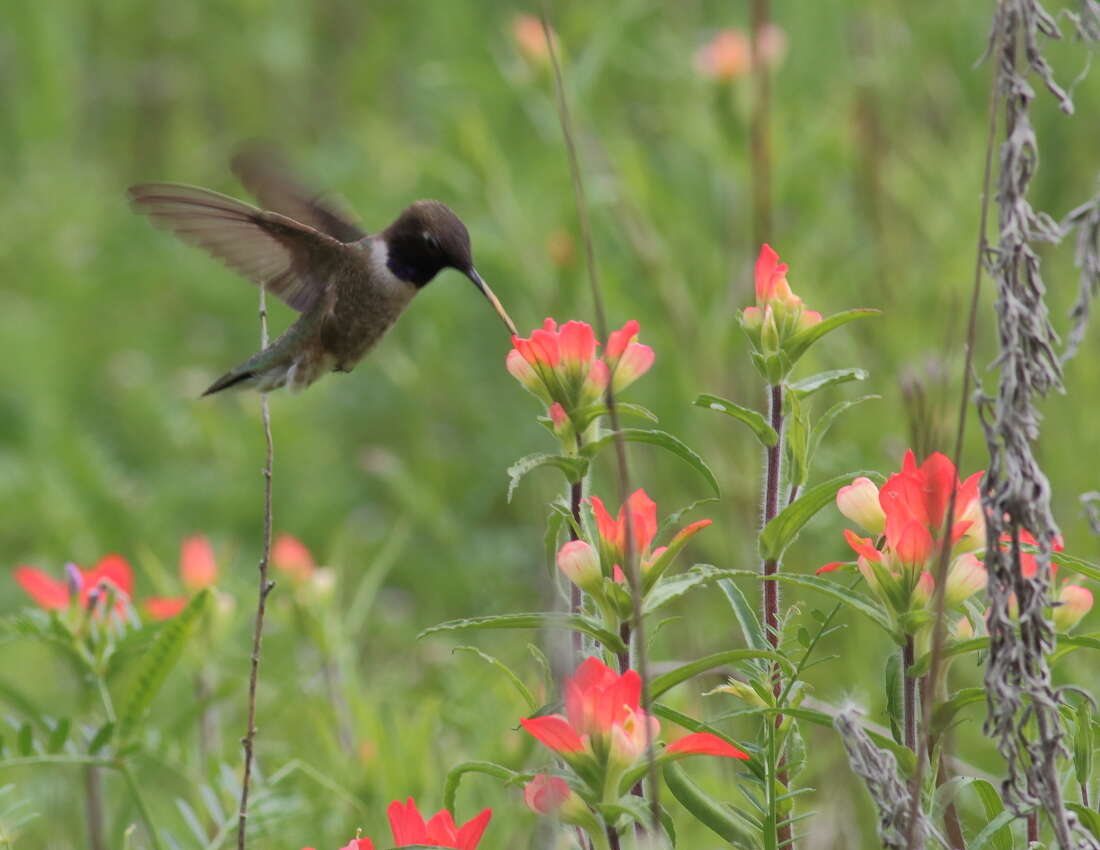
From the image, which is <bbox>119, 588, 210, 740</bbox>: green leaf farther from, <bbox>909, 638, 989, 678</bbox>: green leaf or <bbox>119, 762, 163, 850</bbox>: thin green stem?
<bbox>909, 638, 989, 678</bbox>: green leaf

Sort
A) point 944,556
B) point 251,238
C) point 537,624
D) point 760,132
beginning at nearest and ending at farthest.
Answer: point 944,556, point 537,624, point 251,238, point 760,132

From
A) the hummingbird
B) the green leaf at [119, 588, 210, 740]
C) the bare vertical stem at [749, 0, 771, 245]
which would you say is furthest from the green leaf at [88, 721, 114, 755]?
the bare vertical stem at [749, 0, 771, 245]

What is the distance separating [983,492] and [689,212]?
2400 mm

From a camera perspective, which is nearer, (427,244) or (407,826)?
(407,826)

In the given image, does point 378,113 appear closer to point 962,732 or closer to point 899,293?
point 899,293

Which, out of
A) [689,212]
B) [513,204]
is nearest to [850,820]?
[513,204]

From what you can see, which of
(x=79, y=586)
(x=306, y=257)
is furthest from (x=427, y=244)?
(x=79, y=586)

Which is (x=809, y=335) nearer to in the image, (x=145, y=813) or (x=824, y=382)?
(x=824, y=382)

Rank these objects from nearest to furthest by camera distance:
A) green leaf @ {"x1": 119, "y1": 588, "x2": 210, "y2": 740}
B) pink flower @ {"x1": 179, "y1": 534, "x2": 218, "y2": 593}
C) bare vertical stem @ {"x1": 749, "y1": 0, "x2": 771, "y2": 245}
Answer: green leaf @ {"x1": 119, "y1": 588, "x2": 210, "y2": 740} → pink flower @ {"x1": 179, "y1": 534, "x2": 218, "y2": 593} → bare vertical stem @ {"x1": 749, "y1": 0, "x2": 771, "y2": 245}

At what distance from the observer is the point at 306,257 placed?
1.68 m

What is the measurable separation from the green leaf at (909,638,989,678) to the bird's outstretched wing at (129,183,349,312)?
791 mm

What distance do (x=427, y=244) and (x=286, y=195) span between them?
0.28 metres

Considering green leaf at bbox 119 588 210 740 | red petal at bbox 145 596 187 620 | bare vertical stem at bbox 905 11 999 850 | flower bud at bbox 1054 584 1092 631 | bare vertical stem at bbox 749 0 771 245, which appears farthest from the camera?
bare vertical stem at bbox 749 0 771 245

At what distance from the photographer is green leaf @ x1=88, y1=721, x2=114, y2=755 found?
134 cm
